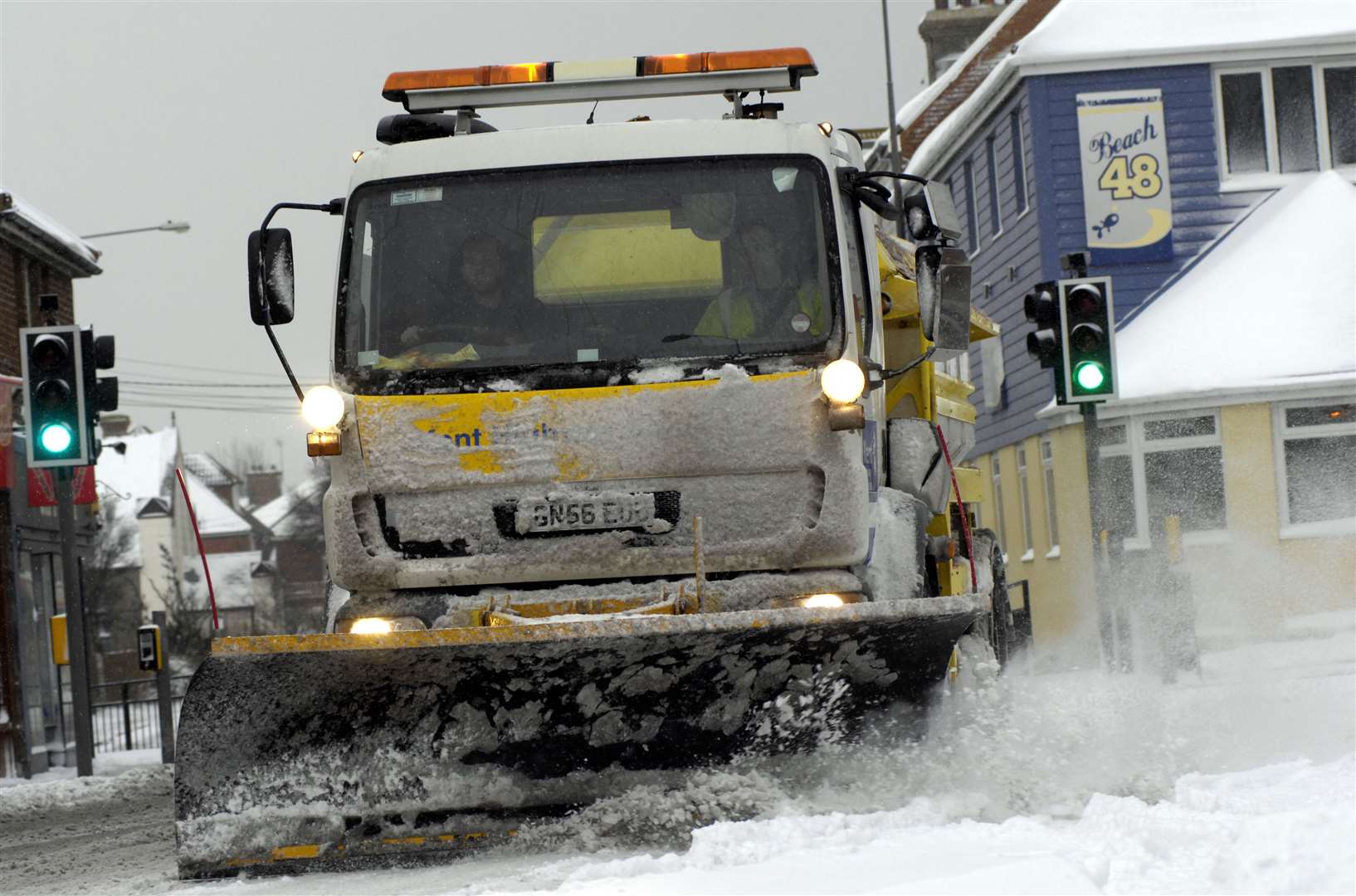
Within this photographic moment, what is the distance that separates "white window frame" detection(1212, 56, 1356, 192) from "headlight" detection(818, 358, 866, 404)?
854 inches

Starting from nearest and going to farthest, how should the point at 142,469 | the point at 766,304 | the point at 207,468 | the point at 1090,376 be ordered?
the point at 766,304 < the point at 1090,376 < the point at 142,469 < the point at 207,468

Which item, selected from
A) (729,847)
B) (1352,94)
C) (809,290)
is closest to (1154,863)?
(729,847)

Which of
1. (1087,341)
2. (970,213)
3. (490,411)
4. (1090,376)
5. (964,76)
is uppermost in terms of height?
(964,76)

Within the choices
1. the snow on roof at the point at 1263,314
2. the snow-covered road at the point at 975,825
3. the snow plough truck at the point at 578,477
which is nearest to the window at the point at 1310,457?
the snow on roof at the point at 1263,314

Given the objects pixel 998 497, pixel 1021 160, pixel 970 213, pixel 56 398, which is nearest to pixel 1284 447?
pixel 1021 160

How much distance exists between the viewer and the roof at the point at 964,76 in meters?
38.0

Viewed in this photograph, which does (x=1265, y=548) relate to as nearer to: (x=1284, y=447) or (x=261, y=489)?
(x=1284, y=447)

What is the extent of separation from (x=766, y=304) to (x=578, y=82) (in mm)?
1596

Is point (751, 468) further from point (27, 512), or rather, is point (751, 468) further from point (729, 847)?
point (27, 512)

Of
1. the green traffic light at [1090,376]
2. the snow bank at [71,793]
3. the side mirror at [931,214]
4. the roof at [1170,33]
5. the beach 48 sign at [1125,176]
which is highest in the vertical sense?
the roof at [1170,33]

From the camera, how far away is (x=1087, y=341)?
14898 millimetres

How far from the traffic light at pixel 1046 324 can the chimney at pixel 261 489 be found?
106 m

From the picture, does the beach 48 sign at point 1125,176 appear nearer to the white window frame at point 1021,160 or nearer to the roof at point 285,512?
the white window frame at point 1021,160

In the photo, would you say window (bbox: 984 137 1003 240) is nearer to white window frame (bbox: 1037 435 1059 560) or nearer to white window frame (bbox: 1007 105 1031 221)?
white window frame (bbox: 1007 105 1031 221)
